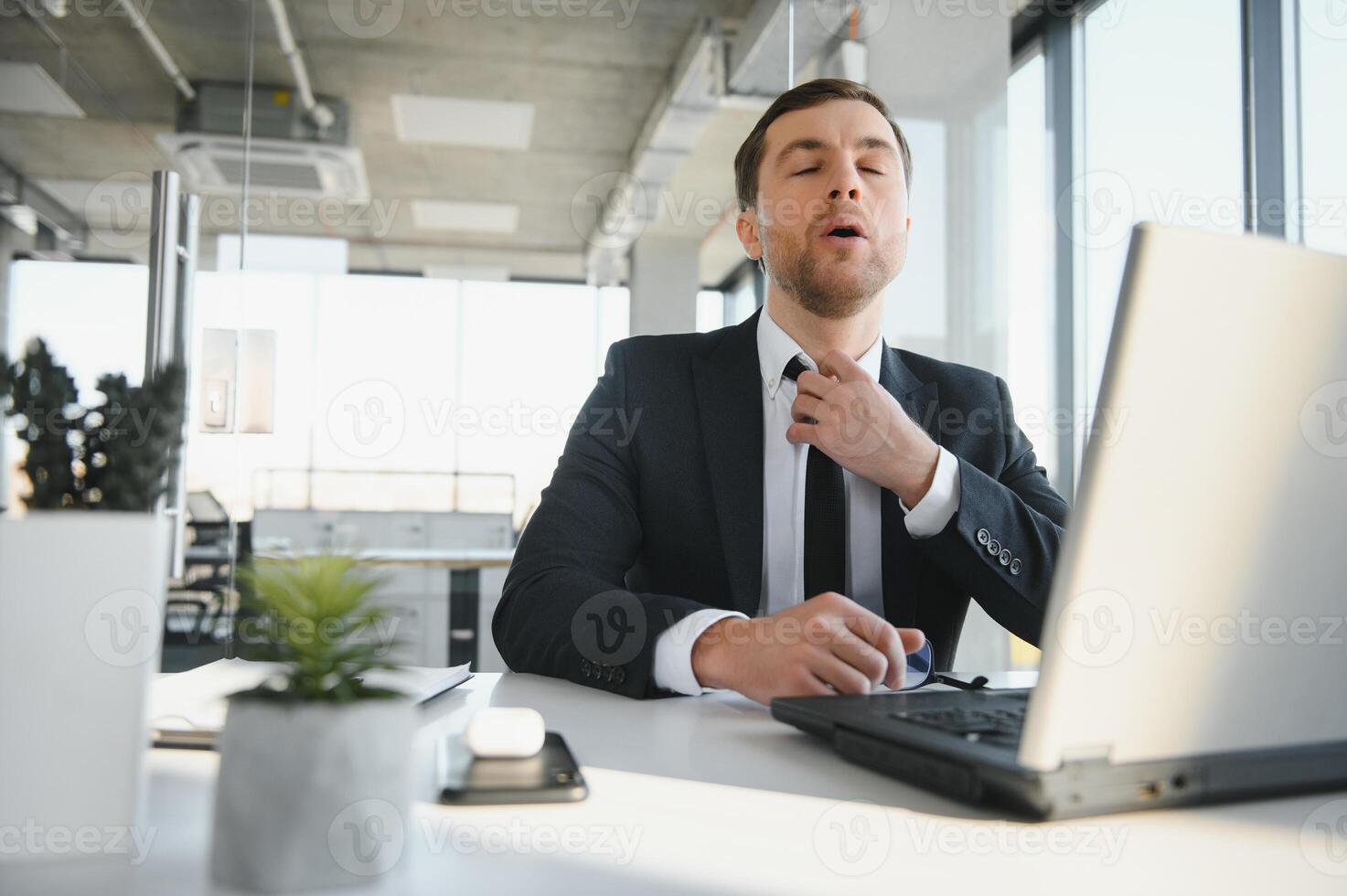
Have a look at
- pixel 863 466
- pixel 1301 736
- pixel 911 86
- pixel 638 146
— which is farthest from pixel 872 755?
pixel 638 146

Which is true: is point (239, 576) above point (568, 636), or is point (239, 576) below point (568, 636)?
above

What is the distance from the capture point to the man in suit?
1.17 meters

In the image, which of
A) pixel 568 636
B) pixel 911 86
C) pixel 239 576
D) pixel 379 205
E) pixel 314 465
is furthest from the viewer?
pixel 379 205

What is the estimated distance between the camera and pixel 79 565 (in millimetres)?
504

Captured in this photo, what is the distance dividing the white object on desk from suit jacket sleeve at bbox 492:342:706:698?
14.9 inches

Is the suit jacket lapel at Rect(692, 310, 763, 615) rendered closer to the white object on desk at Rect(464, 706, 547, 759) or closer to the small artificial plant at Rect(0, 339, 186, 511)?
the white object on desk at Rect(464, 706, 547, 759)

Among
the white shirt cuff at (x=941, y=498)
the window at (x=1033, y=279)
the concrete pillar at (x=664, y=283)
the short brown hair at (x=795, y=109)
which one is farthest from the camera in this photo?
the concrete pillar at (x=664, y=283)

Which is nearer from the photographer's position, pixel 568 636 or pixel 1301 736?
pixel 1301 736

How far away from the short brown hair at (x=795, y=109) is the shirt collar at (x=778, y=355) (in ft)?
1.06

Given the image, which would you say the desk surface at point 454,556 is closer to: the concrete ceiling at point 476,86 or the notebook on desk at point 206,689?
the concrete ceiling at point 476,86

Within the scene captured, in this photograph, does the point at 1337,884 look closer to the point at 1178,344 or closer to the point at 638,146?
the point at 1178,344

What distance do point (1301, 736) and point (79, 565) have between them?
2.65 ft

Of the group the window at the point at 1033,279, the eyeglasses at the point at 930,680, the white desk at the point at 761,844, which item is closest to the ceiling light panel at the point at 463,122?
the window at the point at 1033,279

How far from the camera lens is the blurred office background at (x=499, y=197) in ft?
10.2
